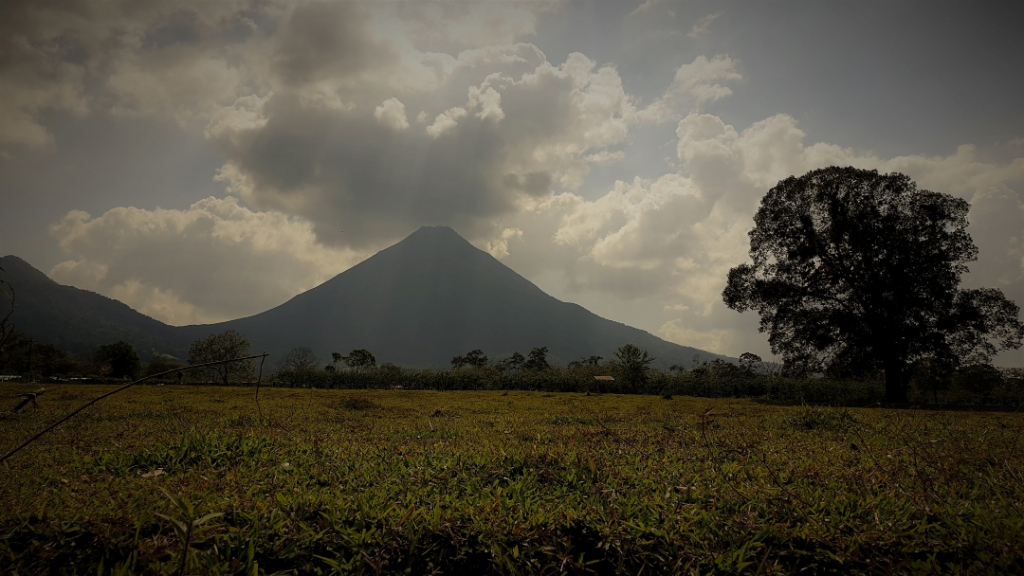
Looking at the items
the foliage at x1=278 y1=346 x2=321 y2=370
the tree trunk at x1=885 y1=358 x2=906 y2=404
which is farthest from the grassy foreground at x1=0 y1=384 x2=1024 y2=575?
the foliage at x1=278 y1=346 x2=321 y2=370

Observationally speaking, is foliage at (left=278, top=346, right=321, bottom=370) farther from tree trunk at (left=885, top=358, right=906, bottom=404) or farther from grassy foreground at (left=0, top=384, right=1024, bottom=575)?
grassy foreground at (left=0, top=384, right=1024, bottom=575)

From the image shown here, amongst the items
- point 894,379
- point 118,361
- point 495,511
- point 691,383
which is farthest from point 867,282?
point 118,361

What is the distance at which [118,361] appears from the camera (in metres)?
67.8

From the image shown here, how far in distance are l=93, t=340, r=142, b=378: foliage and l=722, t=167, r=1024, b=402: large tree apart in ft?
273

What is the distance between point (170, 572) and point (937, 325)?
32.2 metres

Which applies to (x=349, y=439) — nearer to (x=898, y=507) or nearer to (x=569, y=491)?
(x=569, y=491)

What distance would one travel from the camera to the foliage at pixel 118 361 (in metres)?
67.4

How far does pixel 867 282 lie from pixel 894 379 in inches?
214

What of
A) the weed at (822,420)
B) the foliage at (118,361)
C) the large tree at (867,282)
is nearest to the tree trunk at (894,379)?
the large tree at (867,282)

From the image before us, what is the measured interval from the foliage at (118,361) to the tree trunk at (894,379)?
8741cm

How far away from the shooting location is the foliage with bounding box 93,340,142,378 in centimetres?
6738

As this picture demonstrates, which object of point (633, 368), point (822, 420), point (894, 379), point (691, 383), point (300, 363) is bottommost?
point (300, 363)

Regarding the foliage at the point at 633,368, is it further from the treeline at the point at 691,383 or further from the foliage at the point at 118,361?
the foliage at the point at 118,361

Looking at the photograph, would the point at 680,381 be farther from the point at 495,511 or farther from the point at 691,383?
the point at 495,511
